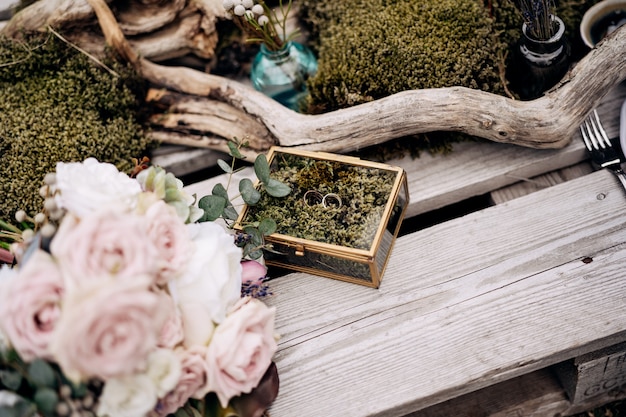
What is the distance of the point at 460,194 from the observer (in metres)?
1.76

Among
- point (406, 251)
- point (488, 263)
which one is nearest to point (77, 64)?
point (406, 251)

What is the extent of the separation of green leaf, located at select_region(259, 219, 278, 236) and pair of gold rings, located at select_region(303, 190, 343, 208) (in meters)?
0.13

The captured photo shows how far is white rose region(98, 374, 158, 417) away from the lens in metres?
1.05

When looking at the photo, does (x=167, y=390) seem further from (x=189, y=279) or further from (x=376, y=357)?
(x=376, y=357)

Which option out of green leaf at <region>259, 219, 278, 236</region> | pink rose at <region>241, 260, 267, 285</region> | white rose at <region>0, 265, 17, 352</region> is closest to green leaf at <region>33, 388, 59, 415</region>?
white rose at <region>0, 265, 17, 352</region>

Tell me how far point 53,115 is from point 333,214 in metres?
0.98

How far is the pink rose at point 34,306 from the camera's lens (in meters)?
0.96

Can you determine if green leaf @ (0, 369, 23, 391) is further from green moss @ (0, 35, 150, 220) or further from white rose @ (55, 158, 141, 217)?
green moss @ (0, 35, 150, 220)

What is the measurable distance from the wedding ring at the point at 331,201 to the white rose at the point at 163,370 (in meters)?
0.61

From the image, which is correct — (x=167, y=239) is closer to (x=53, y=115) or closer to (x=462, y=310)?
(x=462, y=310)

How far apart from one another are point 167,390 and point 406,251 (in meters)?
0.80

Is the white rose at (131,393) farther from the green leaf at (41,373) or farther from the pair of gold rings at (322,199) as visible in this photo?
the pair of gold rings at (322,199)

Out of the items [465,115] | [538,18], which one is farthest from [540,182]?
[538,18]

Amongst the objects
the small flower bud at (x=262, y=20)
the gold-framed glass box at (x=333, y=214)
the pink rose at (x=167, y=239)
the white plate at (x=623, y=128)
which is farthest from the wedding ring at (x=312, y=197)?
the white plate at (x=623, y=128)
